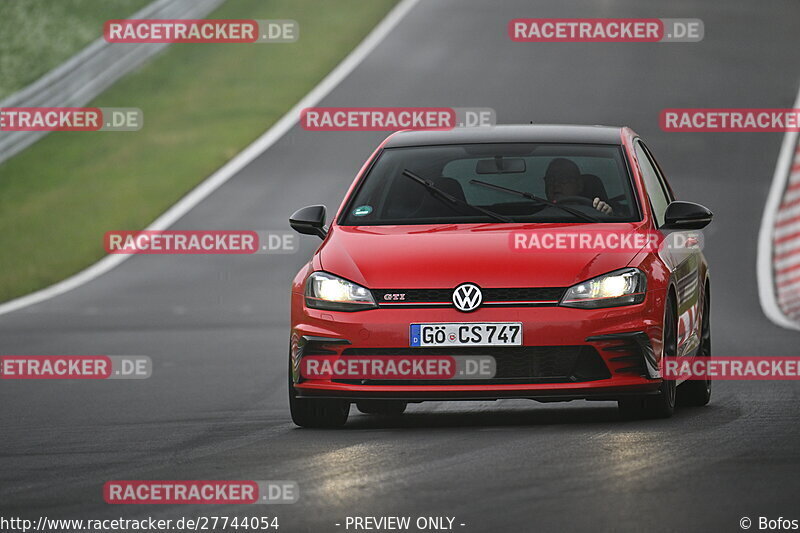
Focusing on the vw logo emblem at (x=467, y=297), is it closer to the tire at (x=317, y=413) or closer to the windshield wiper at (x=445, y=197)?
the windshield wiper at (x=445, y=197)

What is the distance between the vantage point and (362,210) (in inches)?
413

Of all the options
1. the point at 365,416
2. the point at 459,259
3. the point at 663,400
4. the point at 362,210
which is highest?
the point at 362,210

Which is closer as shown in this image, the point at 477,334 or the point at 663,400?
the point at 477,334

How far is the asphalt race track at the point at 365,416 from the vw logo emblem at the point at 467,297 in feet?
2.21

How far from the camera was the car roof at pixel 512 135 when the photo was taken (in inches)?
427


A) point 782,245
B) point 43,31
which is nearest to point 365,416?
point 782,245

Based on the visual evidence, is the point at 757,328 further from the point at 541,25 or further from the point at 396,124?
the point at 541,25

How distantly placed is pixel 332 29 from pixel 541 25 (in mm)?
4377

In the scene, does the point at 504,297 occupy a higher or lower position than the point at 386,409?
higher

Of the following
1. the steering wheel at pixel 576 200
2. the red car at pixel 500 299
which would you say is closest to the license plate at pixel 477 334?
the red car at pixel 500 299

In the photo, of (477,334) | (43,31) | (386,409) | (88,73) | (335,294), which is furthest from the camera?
(43,31)

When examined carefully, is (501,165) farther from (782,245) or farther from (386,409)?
(782,245)

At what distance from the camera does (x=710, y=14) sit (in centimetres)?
3938

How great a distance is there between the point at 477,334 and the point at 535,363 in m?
0.34
